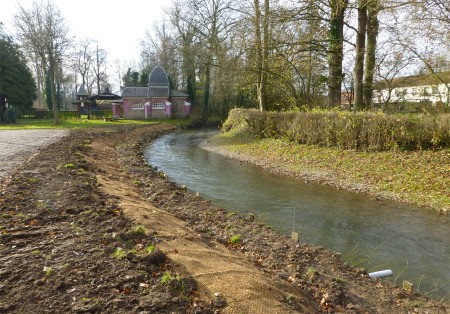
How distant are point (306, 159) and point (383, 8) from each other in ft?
23.1

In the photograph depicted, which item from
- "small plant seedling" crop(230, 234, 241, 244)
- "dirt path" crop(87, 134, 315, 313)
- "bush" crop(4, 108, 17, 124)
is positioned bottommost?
"small plant seedling" crop(230, 234, 241, 244)

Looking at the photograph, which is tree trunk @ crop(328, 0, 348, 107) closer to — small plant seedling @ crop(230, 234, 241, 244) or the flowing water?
the flowing water

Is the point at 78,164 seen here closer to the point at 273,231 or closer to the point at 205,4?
the point at 273,231

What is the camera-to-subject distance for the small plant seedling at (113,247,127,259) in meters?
4.56

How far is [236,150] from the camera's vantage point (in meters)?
20.6

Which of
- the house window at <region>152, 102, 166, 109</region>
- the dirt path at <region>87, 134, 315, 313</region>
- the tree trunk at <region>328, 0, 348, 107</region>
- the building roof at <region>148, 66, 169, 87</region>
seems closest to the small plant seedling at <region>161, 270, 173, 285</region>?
the dirt path at <region>87, 134, 315, 313</region>

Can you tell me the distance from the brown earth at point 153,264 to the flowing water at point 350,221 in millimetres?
772

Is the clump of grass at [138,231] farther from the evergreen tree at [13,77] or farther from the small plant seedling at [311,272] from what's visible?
the evergreen tree at [13,77]

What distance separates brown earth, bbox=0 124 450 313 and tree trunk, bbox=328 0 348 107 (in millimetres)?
13037

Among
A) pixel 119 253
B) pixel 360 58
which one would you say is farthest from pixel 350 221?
pixel 360 58

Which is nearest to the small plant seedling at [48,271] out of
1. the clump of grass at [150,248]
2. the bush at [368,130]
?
the clump of grass at [150,248]

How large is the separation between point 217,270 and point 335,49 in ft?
54.8

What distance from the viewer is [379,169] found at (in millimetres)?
12312

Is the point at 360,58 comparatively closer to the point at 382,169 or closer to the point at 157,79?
the point at 382,169
